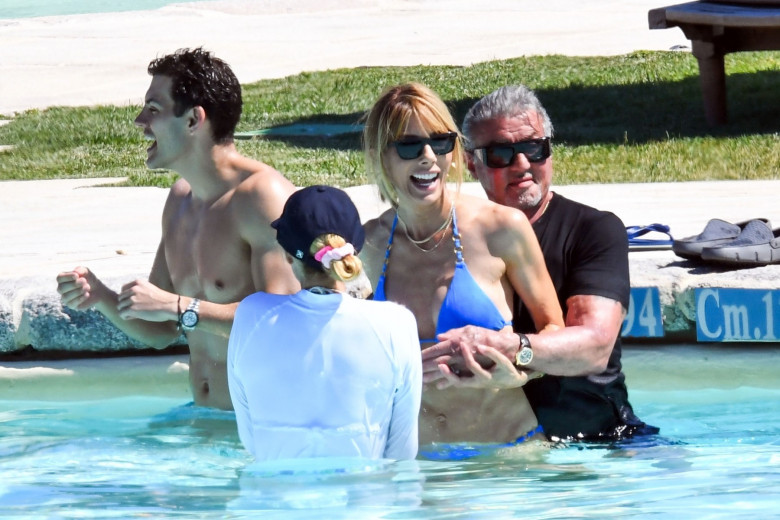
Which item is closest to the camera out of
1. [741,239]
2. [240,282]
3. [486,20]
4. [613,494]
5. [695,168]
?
[613,494]

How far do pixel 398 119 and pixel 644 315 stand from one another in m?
1.95

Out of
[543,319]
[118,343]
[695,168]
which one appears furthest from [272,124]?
[543,319]

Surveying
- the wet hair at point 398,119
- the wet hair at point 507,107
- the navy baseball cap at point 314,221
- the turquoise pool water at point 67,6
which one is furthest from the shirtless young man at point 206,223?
the turquoise pool water at point 67,6

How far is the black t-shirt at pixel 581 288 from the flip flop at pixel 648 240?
5.70ft

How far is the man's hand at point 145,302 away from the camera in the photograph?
13.6ft

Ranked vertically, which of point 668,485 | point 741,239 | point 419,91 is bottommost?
point 668,485

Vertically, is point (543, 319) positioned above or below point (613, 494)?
above

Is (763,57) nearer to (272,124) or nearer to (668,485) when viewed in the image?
(272,124)

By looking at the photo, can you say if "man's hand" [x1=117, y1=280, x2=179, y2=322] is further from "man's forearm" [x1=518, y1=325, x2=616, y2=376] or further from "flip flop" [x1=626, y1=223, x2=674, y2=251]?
"flip flop" [x1=626, y1=223, x2=674, y2=251]

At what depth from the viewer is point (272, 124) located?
1202 cm

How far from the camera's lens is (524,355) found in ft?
12.2

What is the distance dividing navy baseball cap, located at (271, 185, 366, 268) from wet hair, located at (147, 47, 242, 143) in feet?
4.39

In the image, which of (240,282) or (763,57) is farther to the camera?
(763,57)

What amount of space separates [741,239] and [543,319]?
1798 mm
